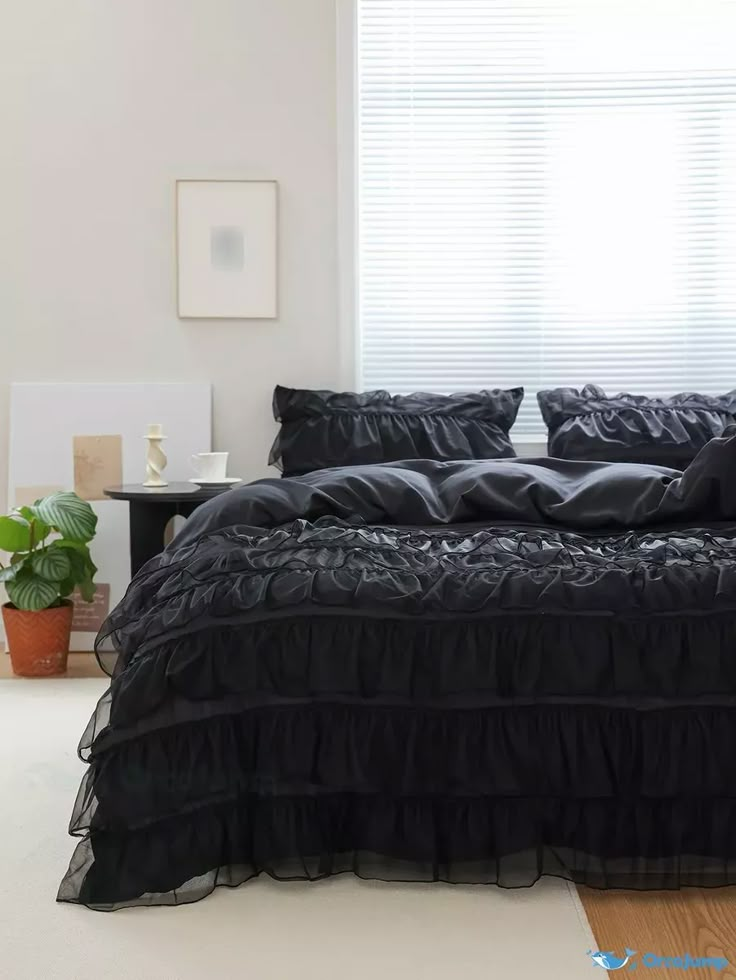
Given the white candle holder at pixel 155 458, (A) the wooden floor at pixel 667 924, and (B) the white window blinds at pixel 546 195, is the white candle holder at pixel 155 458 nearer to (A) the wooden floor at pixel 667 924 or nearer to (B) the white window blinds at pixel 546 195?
(B) the white window blinds at pixel 546 195

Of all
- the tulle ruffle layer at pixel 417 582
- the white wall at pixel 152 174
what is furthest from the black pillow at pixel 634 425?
the tulle ruffle layer at pixel 417 582

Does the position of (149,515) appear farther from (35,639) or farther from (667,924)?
(667,924)

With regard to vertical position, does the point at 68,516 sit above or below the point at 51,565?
above

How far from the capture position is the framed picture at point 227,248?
3.93m

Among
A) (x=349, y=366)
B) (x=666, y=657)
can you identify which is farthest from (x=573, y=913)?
(x=349, y=366)

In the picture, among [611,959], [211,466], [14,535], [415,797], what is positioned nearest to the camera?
[611,959]

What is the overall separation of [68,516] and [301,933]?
2090 mm

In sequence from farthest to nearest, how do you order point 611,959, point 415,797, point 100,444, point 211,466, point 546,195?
point 546,195
point 100,444
point 211,466
point 415,797
point 611,959

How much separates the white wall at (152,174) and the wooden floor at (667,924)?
2514 millimetres

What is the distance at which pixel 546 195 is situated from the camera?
4.03 meters

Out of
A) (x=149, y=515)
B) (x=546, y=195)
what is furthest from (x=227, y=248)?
(x=546, y=195)

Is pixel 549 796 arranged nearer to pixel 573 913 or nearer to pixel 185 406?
pixel 573 913

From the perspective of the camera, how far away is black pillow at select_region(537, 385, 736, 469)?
136 inches

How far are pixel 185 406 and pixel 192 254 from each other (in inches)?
22.3
